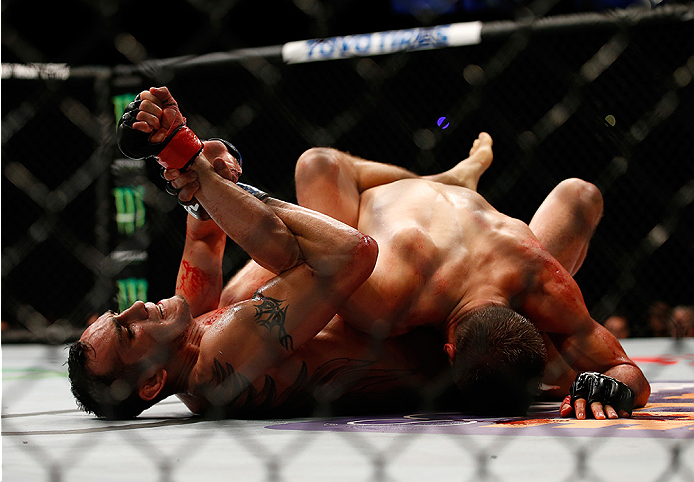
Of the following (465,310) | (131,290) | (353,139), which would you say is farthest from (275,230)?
(353,139)

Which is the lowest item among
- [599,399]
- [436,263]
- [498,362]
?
[599,399]

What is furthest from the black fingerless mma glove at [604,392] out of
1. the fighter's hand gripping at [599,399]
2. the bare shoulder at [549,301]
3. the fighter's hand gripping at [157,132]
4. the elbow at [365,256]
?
the fighter's hand gripping at [157,132]

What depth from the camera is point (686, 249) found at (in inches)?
113

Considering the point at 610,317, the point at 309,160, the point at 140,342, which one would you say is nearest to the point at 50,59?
the point at 309,160

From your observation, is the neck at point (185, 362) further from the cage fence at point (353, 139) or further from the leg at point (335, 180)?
the cage fence at point (353, 139)

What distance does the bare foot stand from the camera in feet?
6.30

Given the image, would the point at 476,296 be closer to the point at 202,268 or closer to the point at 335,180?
the point at 335,180

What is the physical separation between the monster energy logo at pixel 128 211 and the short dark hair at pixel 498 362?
5.96ft

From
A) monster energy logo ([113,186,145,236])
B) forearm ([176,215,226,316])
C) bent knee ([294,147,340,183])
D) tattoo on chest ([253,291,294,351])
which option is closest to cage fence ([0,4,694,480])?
monster energy logo ([113,186,145,236])

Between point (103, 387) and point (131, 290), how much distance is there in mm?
1378

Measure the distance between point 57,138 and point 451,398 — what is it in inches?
97.3

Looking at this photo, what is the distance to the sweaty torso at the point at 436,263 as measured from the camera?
1.32 meters

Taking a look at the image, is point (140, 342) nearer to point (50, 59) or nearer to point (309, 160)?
point (309, 160)

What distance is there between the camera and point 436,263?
141 cm
